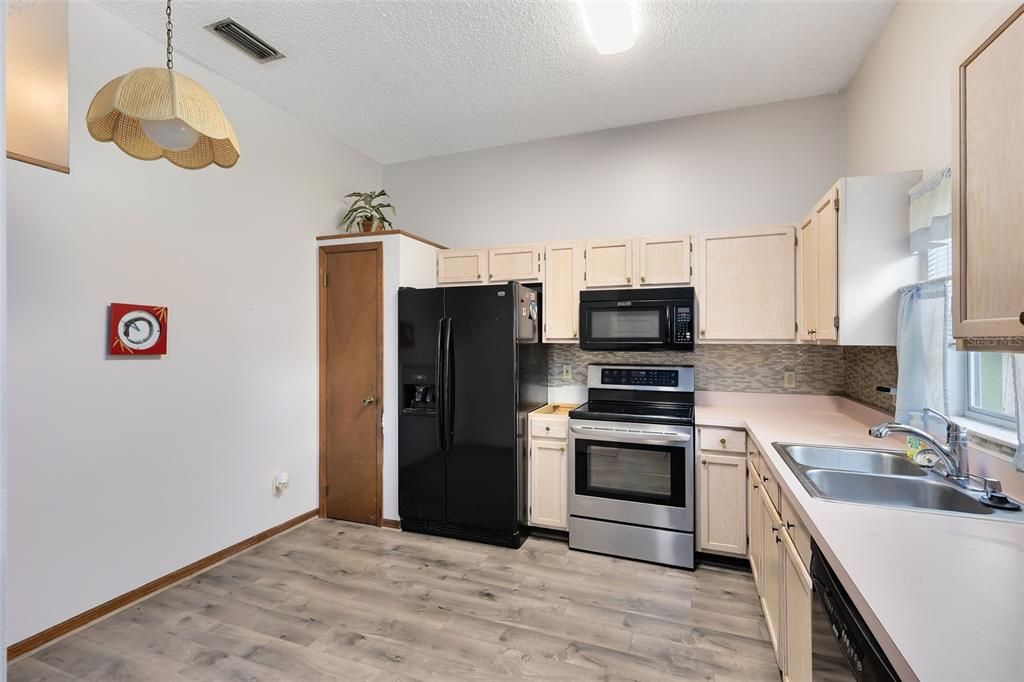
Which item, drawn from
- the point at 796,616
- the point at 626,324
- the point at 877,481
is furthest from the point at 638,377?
the point at 796,616

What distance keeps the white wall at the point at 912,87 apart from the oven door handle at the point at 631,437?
171 centimetres

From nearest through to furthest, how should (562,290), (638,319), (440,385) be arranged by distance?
(638,319)
(440,385)
(562,290)

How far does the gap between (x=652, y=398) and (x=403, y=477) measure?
1.90 m

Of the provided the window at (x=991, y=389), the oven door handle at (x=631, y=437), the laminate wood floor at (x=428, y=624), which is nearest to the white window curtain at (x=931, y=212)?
the window at (x=991, y=389)

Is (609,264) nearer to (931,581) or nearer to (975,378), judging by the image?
(975,378)

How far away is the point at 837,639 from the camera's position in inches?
42.0

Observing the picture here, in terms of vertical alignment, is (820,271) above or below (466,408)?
above

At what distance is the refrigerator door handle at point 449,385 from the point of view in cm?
319

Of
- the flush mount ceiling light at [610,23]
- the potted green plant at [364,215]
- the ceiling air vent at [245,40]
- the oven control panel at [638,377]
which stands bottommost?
the oven control panel at [638,377]

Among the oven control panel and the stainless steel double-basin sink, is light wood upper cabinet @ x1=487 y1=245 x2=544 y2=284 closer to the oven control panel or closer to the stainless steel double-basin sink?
the oven control panel

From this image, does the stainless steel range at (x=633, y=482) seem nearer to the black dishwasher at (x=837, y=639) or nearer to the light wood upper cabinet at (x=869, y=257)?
the light wood upper cabinet at (x=869, y=257)

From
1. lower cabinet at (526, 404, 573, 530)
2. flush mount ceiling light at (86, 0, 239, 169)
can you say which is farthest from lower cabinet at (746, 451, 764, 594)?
flush mount ceiling light at (86, 0, 239, 169)

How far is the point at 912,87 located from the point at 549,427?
8.49 feet

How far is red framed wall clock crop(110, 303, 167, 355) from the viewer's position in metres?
2.30
